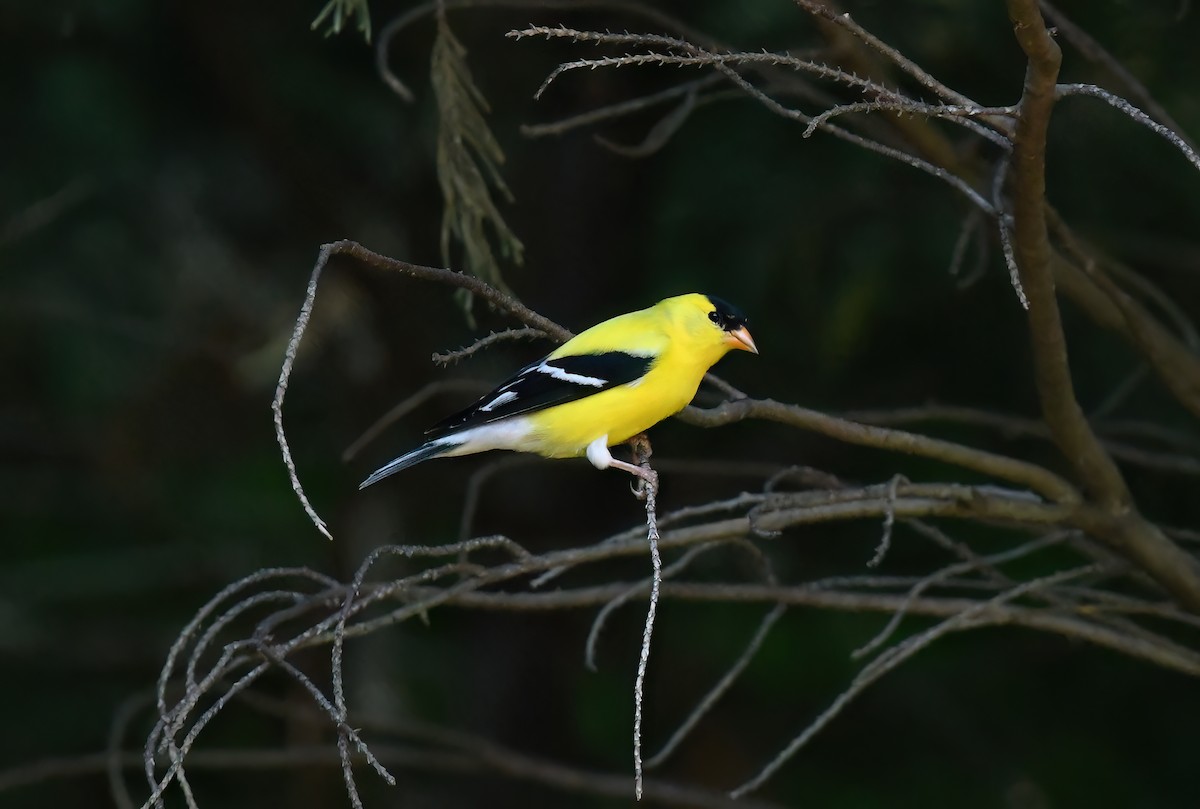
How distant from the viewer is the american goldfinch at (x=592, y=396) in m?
2.93

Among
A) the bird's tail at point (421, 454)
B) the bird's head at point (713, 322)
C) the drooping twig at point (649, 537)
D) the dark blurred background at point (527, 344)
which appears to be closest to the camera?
the drooping twig at point (649, 537)

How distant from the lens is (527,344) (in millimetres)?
4004

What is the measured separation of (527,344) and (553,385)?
3.30ft

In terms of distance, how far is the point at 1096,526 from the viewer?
8.32 feet

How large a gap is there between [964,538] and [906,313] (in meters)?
0.82

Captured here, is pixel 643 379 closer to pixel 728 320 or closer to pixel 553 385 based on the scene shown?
pixel 553 385

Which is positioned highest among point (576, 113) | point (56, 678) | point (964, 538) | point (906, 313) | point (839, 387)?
point (576, 113)

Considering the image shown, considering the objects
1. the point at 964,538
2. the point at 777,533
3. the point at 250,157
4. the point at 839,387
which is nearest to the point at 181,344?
the point at 250,157

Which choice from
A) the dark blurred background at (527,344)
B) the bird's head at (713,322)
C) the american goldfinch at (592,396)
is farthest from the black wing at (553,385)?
the dark blurred background at (527,344)

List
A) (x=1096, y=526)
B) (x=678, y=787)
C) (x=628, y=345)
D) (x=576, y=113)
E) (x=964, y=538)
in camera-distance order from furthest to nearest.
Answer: (x=964, y=538), (x=576, y=113), (x=678, y=787), (x=628, y=345), (x=1096, y=526)

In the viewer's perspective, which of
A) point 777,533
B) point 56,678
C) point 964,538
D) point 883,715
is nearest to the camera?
point 777,533

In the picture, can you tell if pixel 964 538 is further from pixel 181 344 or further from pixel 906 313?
pixel 181 344

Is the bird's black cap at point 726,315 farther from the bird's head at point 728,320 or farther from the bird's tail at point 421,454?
the bird's tail at point 421,454

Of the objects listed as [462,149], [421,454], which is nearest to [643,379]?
[421,454]
